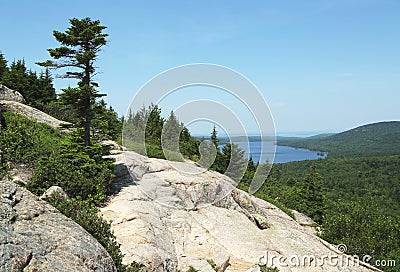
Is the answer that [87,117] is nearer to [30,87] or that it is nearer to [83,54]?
[83,54]

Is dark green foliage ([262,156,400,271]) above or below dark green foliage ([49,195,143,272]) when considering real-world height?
below

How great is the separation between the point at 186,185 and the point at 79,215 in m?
6.66

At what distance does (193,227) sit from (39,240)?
695 cm

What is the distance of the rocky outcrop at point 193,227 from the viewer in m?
9.31

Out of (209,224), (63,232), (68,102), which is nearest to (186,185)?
(209,224)

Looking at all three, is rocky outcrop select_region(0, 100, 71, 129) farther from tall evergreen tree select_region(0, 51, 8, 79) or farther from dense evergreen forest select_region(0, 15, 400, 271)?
tall evergreen tree select_region(0, 51, 8, 79)

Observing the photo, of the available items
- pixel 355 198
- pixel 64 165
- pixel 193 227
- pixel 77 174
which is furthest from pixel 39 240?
pixel 355 198

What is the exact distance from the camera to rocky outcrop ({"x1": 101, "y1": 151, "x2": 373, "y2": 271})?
9312 mm

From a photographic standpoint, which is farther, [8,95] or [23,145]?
[8,95]

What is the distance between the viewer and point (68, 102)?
12.8m

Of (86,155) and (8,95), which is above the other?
(8,95)

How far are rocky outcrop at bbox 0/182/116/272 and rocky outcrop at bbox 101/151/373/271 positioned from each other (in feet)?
7.21

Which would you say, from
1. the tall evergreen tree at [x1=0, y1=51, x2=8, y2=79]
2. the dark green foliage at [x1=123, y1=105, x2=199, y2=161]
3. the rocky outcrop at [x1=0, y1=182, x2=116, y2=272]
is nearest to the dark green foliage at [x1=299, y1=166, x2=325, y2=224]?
the dark green foliage at [x1=123, y1=105, x2=199, y2=161]

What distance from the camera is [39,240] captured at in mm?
5254
